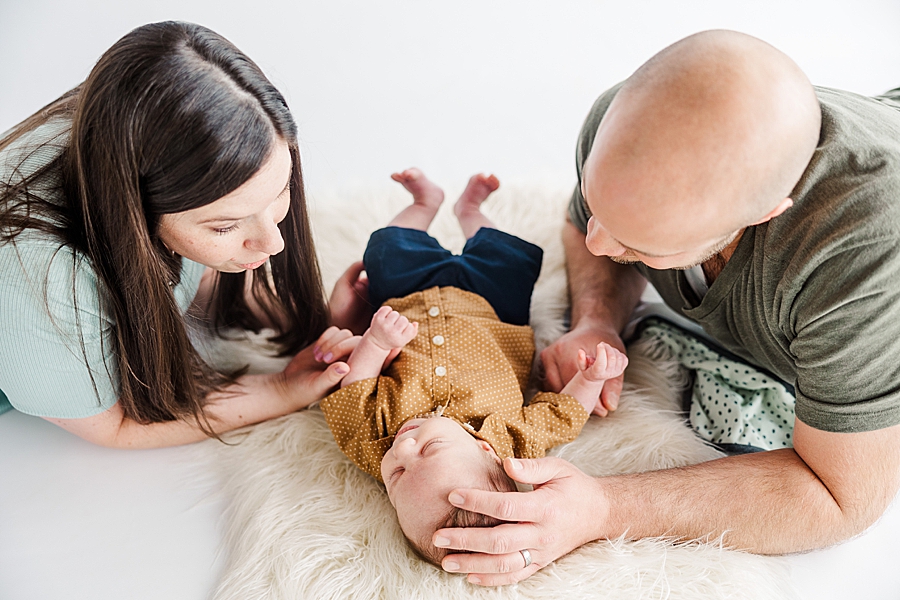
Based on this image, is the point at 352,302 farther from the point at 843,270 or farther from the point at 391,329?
the point at 843,270

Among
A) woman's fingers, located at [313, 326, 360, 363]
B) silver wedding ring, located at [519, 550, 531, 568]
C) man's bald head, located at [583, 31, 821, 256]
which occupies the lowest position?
silver wedding ring, located at [519, 550, 531, 568]

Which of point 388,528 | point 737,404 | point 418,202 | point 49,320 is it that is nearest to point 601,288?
point 737,404

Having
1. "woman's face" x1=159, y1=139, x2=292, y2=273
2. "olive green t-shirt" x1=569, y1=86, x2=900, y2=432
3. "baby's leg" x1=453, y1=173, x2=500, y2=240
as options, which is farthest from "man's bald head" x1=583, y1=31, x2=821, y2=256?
"baby's leg" x1=453, y1=173, x2=500, y2=240

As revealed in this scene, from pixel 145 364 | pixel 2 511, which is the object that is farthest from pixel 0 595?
pixel 145 364

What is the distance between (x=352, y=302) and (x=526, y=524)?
0.73 meters

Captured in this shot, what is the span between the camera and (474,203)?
185 cm

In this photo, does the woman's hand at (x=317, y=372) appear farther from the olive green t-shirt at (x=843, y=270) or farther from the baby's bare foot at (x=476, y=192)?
the olive green t-shirt at (x=843, y=270)

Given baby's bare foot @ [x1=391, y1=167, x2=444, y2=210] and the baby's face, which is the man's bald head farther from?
baby's bare foot @ [x1=391, y1=167, x2=444, y2=210]

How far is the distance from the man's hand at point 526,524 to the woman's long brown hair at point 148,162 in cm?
60

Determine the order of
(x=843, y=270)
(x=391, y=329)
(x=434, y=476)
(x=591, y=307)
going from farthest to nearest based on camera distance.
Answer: (x=591, y=307)
(x=391, y=329)
(x=434, y=476)
(x=843, y=270)

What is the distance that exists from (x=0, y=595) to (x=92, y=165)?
77 cm

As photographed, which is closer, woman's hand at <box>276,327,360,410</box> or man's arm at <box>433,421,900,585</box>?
man's arm at <box>433,421,900,585</box>

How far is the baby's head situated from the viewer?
116 centimetres

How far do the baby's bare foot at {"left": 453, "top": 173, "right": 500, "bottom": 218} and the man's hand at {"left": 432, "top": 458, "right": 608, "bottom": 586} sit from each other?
2.64ft
